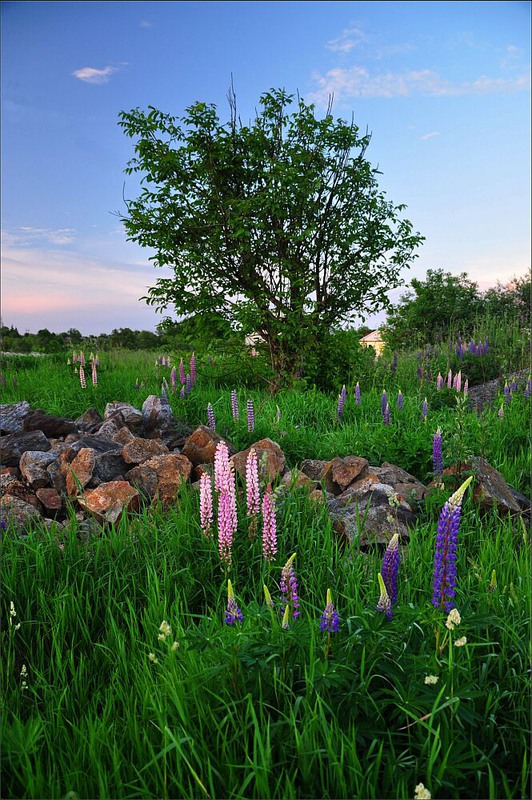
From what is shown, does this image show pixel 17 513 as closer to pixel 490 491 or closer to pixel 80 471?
pixel 80 471

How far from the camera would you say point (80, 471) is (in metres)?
4.32

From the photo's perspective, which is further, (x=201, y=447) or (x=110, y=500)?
(x=201, y=447)

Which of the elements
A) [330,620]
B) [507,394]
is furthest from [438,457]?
[507,394]

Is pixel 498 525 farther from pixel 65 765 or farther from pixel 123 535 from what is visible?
pixel 65 765

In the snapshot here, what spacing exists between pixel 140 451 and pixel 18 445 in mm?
1376

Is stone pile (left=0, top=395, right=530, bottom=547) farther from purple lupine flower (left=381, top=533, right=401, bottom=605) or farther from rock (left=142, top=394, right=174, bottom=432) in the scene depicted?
purple lupine flower (left=381, top=533, right=401, bottom=605)

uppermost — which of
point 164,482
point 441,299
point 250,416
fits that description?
point 441,299

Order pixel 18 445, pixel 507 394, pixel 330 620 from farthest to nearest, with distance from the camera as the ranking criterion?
pixel 507 394 < pixel 18 445 < pixel 330 620

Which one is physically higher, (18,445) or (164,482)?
(18,445)

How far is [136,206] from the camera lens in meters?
9.52

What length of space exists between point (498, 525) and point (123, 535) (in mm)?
2506

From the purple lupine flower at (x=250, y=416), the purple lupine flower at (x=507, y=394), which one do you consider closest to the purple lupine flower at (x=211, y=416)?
the purple lupine flower at (x=250, y=416)

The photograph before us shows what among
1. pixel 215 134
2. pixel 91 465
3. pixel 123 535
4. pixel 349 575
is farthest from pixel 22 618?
pixel 215 134

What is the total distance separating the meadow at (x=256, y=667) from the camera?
1810 millimetres
